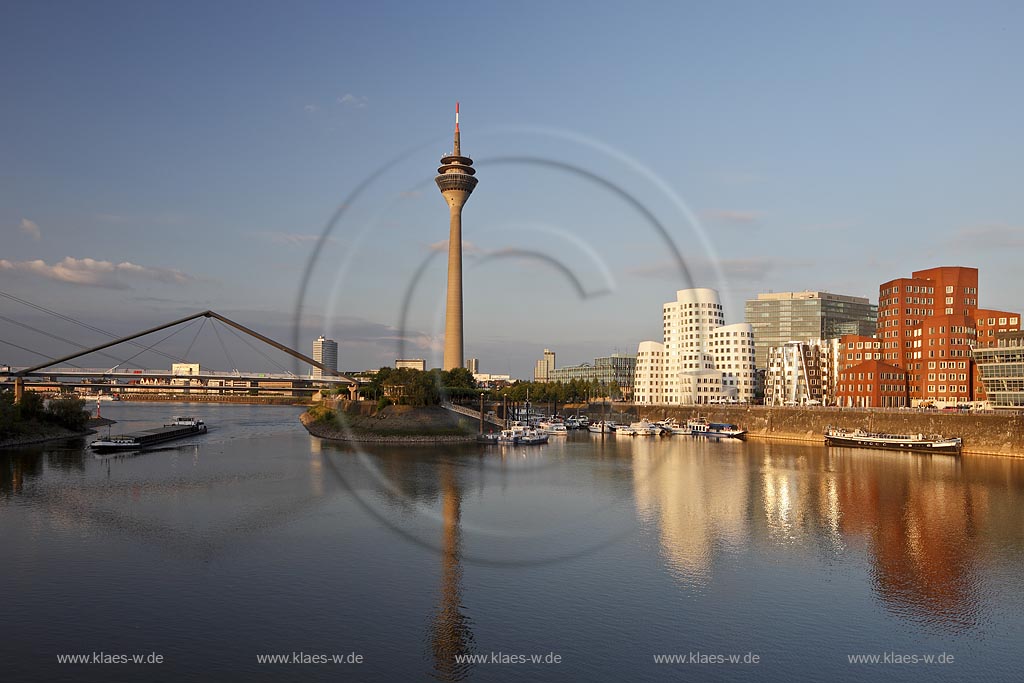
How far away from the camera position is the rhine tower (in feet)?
536

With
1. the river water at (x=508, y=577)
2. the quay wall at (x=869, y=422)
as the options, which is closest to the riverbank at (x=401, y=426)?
the river water at (x=508, y=577)

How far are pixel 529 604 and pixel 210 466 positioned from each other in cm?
5357

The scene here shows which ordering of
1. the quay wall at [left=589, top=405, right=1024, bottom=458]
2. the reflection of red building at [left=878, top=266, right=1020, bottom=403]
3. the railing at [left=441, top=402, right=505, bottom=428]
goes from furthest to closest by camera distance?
the railing at [left=441, top=402, right=505, bottom=428] < the reflection of red building at [left=878, top=266, right=1020, bottom=403] < the quay wall at [left=589, top=405, right=1024, bottom=458]

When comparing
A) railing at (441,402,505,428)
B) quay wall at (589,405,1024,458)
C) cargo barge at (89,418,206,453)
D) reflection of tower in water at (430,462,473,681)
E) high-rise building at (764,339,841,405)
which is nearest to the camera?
reflection of tower in water at (430,462,473,681)

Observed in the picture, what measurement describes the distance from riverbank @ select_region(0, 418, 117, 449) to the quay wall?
333 feet

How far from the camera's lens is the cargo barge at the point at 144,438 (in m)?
87.9

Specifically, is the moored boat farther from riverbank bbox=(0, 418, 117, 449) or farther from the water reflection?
riverbank bbox=(0, 418, 117, 449)

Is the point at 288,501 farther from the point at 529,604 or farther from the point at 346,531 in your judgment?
the point at 529,604

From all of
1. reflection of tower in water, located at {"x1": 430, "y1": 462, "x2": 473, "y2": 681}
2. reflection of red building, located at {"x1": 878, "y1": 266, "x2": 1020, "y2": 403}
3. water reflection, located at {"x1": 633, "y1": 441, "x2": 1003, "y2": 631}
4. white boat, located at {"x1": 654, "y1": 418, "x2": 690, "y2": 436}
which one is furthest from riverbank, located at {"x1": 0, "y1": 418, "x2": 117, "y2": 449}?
reflection of red building, located at {"x1": 878, "y1": 266, "x2": 1020, "y2": 403}

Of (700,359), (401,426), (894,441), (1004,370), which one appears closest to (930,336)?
(1004,370)

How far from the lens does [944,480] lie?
215ft

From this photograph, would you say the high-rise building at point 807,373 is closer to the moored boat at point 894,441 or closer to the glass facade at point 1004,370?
the glass facade at point 1004,370

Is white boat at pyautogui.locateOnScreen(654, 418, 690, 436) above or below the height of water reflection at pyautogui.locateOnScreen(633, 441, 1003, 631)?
above

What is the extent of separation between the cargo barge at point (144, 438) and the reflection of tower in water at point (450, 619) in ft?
201
